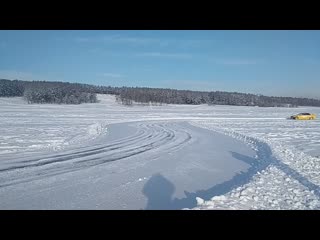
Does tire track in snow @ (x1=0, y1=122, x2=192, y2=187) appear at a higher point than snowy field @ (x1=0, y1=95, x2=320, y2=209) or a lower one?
lower

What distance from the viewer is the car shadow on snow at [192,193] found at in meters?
6.95

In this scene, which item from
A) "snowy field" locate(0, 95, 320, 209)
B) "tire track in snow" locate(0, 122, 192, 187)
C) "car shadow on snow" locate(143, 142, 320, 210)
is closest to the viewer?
"snowy field" locate(0, 95, 320, 209)

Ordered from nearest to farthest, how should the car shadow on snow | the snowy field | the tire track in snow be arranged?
the snowy field → the car shadow on snow → the tire track in snow

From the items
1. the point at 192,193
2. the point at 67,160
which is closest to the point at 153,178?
the point at 192,193

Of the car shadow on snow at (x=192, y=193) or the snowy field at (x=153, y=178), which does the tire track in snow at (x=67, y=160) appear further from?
the car shadow on snow at (x=192, y=193)

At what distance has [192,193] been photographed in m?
7.80

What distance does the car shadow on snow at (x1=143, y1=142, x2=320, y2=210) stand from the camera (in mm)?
6949

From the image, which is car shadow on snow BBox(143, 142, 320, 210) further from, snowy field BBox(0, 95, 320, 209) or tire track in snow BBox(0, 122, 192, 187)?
tire track in snow BBox(0, 122, 192, 187)

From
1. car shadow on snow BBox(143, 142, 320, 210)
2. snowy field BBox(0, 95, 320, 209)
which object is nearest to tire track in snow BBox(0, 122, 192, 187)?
snowy field BBox(0, 95, 320, 209)

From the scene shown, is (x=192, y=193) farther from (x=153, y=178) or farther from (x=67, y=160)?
(x=67, y=160)
